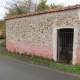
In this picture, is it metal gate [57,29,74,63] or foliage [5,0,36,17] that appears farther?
foliage [5,0,36,17]

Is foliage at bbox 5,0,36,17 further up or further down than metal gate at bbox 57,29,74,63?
further up

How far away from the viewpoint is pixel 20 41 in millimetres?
14508

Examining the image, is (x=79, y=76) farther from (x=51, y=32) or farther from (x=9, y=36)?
(x=9, y=36)

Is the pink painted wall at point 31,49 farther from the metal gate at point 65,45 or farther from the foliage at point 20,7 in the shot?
the foliage at point 20,7

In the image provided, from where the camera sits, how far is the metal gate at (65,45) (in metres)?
10.7

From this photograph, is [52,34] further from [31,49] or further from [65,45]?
[31,49]

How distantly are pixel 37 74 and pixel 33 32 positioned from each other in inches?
219

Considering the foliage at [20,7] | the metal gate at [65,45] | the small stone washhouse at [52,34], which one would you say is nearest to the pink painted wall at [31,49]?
the small stone washhouse at [52,34]

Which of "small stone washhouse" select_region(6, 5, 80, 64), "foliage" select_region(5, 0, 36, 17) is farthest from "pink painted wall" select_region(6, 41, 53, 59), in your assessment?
"foliage" select_region(5, 0, 36, 17)

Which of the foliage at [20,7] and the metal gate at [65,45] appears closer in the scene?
the metal gate at [65,45]

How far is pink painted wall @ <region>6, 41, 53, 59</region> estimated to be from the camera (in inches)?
457

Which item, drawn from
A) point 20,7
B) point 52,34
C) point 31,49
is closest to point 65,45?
point 52,34

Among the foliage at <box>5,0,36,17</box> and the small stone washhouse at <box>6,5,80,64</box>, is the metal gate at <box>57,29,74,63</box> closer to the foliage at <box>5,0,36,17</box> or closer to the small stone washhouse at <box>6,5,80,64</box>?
the small stone washhouse at <box>6,5,80,64</box>

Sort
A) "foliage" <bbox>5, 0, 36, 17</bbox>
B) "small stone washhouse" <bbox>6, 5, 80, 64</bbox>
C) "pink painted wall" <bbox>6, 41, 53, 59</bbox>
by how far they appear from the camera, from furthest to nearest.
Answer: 1. "foliage" <bbox>5, 0, 36, 17</bbox>
2. "pink painted wall" <bbox>6, 41, 53, 59</bbox>
3. "small stone washhouse" <bbox>6, 5, 80, 64</bbox>
